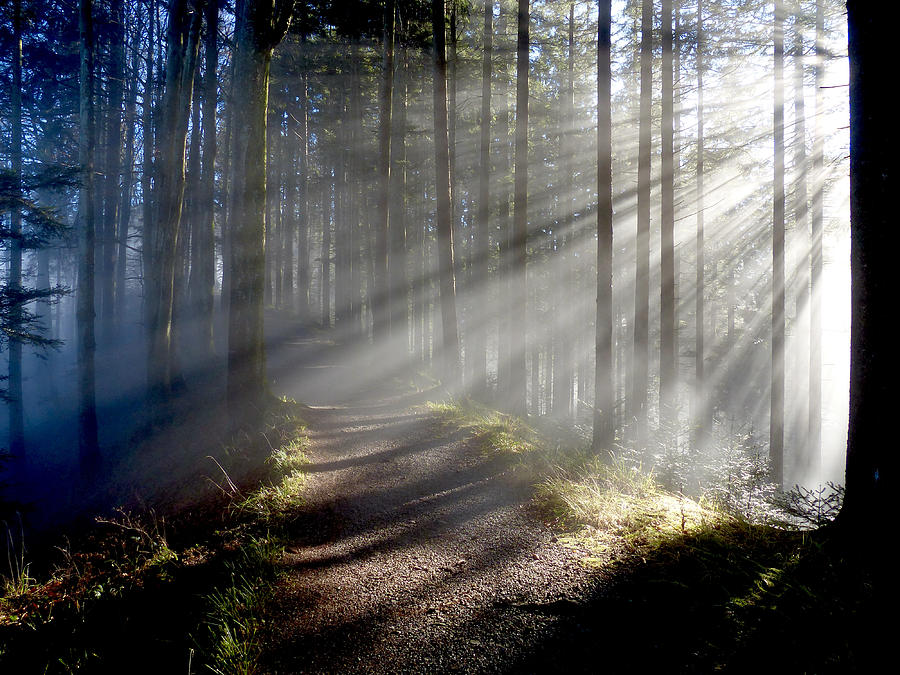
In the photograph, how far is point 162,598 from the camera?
129 inches

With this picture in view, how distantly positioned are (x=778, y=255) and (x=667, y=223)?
4.99m

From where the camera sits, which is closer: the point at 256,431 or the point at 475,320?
the point at 256,431

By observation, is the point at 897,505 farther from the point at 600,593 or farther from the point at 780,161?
the point at 780,161

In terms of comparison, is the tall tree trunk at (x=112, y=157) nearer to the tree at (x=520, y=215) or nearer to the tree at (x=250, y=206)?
the tree at (x=250, y=206)

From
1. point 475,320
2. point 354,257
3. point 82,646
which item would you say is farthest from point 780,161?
point 354,257

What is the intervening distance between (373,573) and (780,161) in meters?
15.0

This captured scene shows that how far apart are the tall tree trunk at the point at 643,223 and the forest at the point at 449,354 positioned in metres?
0.08

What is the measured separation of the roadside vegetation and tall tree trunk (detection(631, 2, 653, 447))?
24.4 feet

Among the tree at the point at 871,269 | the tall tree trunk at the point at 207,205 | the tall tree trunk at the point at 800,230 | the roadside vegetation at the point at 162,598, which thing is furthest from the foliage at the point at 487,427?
the tall tree trunk at the point at 800,230

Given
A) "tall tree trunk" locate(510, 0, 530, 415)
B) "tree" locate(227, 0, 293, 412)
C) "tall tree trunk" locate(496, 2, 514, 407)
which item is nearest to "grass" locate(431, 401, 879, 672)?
"tree" locate(227, 0, 293, 412)

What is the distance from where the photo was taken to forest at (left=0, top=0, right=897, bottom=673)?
9.27 feet

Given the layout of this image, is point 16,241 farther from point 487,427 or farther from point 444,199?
point 487,427

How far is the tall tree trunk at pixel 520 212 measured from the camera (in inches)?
390

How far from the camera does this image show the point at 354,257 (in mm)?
21875
